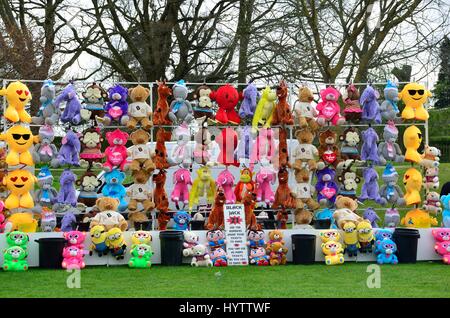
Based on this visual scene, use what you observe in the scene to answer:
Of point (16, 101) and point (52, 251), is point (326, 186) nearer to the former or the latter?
point (52, 251)

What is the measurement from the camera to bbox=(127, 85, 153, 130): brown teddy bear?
9891mm

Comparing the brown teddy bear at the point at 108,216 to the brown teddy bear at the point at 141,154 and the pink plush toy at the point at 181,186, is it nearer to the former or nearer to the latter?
the brown teddy bear at the point at 141,154

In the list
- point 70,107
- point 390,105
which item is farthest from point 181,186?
point 390,105

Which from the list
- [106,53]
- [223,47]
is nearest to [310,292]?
[223,47]

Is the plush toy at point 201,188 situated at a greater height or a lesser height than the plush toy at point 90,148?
lesser

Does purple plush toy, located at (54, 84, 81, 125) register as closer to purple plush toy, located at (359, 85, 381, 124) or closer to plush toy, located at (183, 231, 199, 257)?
plush toy, located at (183, 231, 199, 257)

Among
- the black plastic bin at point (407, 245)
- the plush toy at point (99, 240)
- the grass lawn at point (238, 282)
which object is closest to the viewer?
the grass lawn at point (238, 282)

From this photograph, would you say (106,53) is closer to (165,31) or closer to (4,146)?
(165,31)

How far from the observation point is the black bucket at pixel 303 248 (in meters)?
9.01

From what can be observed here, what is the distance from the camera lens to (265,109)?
997cm

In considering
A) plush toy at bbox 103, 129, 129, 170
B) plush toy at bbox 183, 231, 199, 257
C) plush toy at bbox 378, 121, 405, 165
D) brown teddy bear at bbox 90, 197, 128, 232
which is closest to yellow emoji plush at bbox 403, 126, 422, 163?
plush toy at bbox 378, 121, 405, 165

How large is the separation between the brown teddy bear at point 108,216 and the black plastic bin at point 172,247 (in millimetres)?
517

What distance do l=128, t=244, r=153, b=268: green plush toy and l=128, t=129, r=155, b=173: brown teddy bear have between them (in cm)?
136

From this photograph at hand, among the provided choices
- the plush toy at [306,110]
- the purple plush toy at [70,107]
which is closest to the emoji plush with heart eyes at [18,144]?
the purple plush toy at [70,107]
